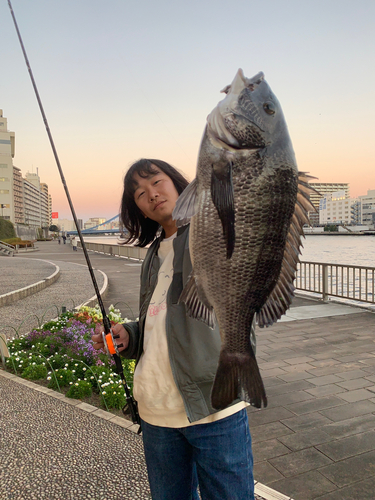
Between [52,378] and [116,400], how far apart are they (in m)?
1.20

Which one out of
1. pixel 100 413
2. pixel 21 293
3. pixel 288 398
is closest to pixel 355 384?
pixel 288 398

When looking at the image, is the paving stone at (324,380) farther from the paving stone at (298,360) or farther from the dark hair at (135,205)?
the dark hair at (135,205)

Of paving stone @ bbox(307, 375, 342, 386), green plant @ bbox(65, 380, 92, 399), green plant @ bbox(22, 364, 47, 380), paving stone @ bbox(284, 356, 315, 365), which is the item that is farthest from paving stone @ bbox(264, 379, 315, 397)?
green plant @ bbox(22, 364, 47, 380)

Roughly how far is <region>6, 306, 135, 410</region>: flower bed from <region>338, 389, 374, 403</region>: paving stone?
2.72 m

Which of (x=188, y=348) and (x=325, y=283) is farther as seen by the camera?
(x=325, y=283)

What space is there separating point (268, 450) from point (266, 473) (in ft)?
1.22

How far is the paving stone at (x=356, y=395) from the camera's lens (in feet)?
15.4

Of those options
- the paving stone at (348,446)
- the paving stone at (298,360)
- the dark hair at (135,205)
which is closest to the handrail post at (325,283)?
the paving stone at (298,360)

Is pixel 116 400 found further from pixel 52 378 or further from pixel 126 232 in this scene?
pixel 126 232

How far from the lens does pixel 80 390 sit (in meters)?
Answer: 4.74

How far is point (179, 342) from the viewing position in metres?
1.58

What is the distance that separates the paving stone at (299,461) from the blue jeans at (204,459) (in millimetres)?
1976

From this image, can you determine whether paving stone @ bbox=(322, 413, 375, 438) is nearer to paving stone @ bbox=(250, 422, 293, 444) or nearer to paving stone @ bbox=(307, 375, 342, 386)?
paving stone @ bbox=(250, 422, 293, 444)

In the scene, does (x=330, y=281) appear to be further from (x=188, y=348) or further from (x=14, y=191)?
(x=14, y=191)
